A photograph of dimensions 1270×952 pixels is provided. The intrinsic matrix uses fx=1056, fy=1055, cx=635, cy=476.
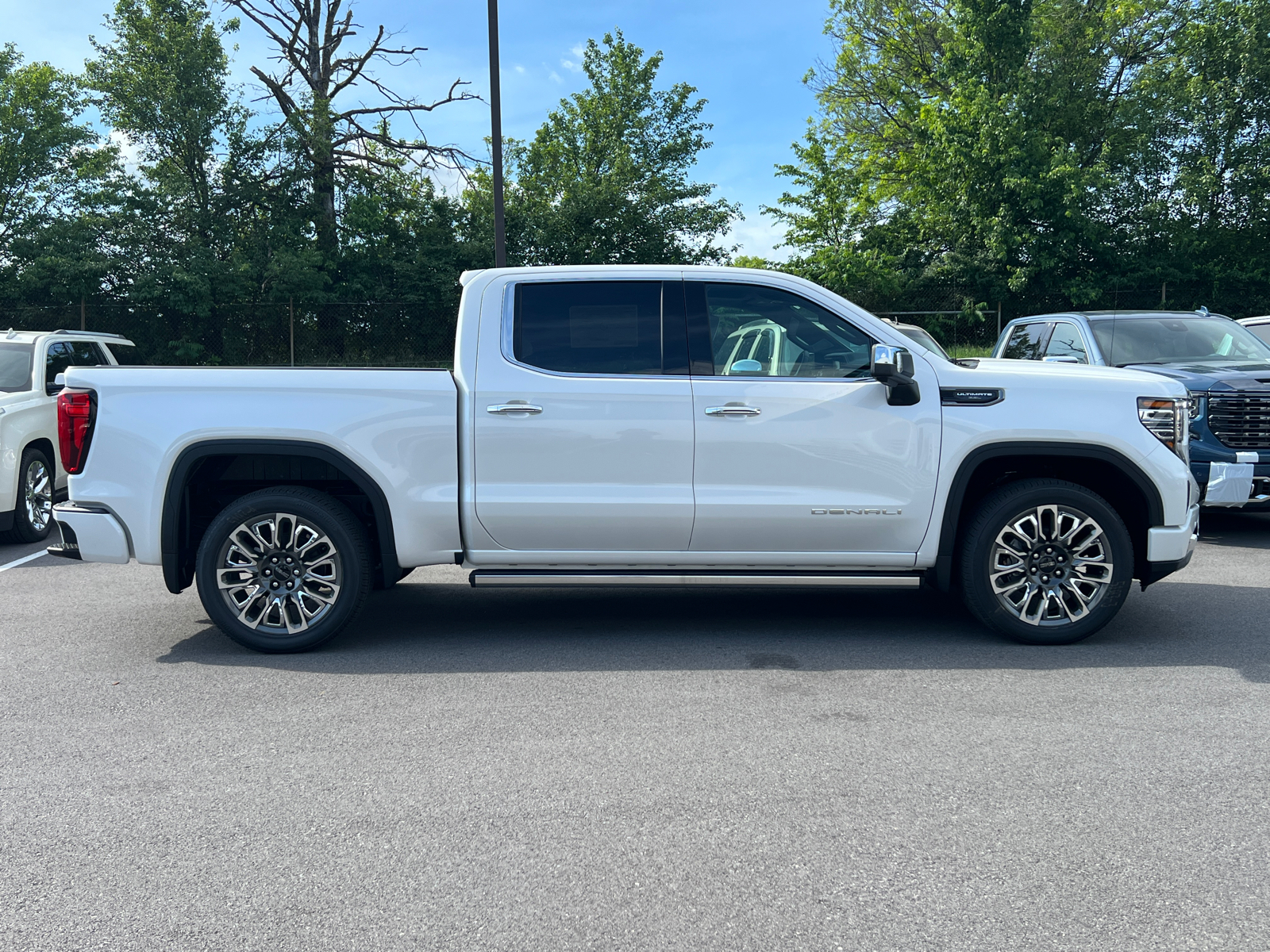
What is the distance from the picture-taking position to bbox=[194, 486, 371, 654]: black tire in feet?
18.4

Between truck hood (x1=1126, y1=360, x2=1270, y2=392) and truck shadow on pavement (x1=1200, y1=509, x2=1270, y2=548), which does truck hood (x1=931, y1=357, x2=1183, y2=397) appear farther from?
truck shadow on pavement (x1=1200, y1=509, x2=1270, y2=548)

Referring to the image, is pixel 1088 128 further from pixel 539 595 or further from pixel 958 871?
pixel 958 871

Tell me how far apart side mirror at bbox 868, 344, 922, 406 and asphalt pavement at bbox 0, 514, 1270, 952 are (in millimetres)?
1346

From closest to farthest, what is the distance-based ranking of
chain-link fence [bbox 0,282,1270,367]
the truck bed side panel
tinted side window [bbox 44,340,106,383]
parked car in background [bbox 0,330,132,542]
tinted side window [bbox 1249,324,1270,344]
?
the truck bed side panel
parked car in background [bbox 0,330,132,542]
tinted side window [bbox 44,340,106,383]
tinted side window [bbox 1249,324,1270,344]
chain-link fence [bbox 0,282,1270,367]

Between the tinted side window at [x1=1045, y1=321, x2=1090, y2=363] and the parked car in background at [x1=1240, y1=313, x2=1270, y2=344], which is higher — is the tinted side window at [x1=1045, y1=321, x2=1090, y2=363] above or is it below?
Result: below

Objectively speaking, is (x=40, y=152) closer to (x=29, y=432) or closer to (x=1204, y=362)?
(x=29, y=432)

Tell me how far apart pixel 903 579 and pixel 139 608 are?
4.81 m

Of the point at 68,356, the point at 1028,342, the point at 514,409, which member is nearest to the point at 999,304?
the point at 1028,342

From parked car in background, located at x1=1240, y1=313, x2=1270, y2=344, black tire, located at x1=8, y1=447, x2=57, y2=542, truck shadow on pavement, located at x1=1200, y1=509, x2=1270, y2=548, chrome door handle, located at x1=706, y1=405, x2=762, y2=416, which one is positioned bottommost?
truck shadow on pavement, located at x1=1200, y1=509, x2=1270, y2=548

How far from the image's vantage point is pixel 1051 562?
567 cm

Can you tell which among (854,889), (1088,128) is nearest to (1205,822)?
(854,889)

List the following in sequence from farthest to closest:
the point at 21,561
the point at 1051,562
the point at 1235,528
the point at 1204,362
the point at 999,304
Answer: the point at 999,304 < the point at 1235,528 < the point at 1204,362 < the point at 21,561 < the point at 1051,562

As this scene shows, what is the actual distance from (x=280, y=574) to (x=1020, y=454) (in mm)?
4008

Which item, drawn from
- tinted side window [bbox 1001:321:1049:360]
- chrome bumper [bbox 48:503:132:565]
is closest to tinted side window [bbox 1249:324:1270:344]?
tinted side window [bbox 1001:321:1049:360]
